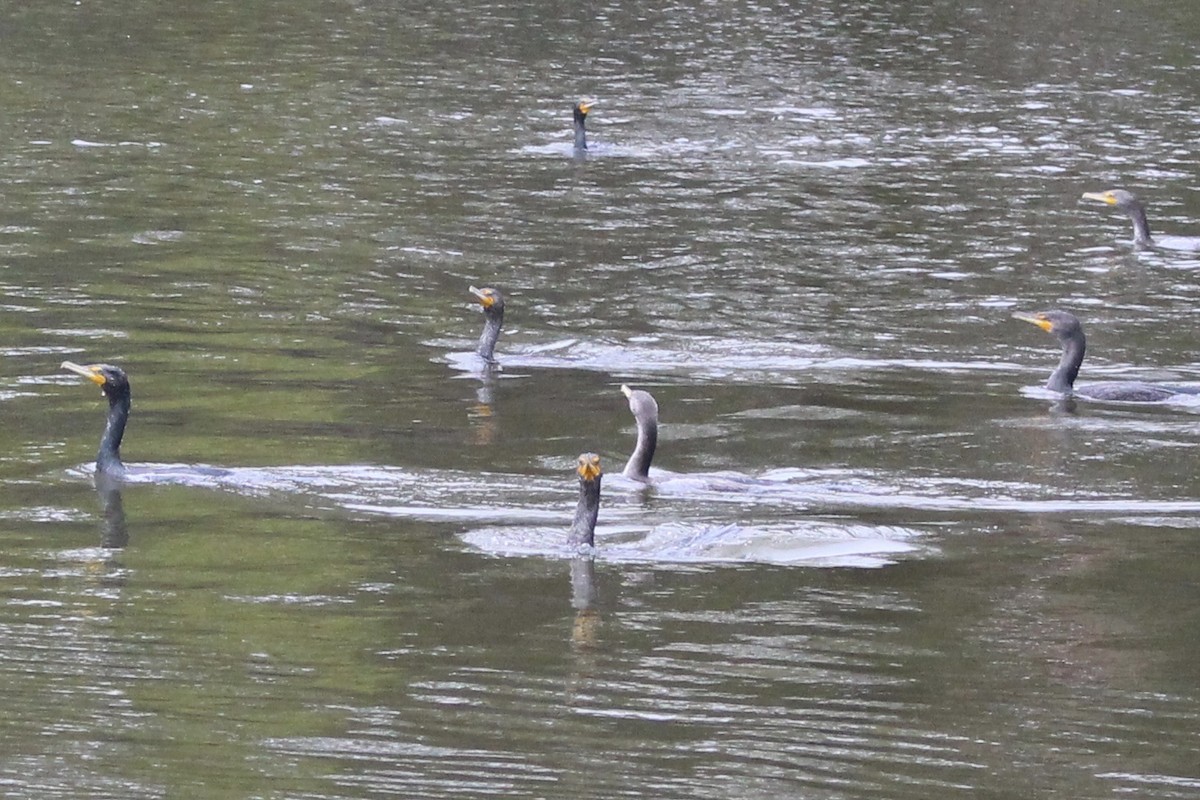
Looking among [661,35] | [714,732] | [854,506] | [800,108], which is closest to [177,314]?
[854,506]

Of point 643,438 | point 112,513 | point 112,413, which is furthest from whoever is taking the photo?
point 643,438

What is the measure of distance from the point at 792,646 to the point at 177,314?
10.7 meters

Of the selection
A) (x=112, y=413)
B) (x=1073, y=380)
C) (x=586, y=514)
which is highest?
(x=112, y=413)

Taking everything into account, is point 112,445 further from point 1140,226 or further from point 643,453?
point 1140,226

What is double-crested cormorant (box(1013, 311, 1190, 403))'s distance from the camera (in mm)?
18078

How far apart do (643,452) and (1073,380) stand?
4977 mm

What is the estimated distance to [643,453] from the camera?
50.2 ft

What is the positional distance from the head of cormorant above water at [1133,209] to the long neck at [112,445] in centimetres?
1388

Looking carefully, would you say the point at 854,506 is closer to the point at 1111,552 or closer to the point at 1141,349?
the point at 1111,552

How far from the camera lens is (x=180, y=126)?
107 feet

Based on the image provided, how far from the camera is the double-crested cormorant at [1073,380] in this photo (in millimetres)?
18078

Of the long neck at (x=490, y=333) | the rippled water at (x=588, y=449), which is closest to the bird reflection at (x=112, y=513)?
the rippled water at (x=588, y=449)

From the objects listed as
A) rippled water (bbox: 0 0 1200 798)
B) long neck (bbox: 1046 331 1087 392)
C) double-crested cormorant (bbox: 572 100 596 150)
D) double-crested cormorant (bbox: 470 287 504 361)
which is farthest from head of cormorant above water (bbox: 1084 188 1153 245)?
double-crested cormorant (bbox: 470 287 504 361)

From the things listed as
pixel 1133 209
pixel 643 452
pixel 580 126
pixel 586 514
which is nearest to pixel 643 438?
pixel 643 452
